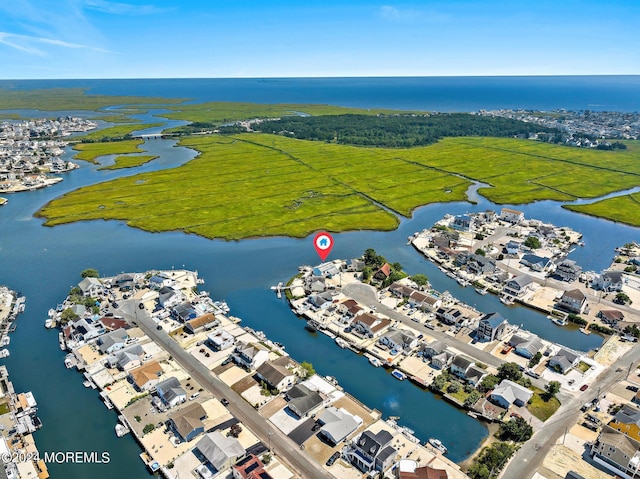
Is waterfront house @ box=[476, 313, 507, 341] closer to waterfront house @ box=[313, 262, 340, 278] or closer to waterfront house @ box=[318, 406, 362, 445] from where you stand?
waterfront house @ box=[318, 406, 362, 445]

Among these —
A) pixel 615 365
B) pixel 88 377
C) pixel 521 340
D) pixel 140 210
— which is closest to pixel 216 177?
pixel 140 210

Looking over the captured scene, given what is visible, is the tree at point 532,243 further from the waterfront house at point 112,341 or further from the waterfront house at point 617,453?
the waterfront house at point 112,341

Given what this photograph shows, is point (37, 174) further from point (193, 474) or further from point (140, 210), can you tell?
point (193, 474)

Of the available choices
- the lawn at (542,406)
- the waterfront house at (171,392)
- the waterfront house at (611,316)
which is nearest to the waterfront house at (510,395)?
the lawn at (542,406)

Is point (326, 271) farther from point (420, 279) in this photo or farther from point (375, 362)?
point (375, 362)

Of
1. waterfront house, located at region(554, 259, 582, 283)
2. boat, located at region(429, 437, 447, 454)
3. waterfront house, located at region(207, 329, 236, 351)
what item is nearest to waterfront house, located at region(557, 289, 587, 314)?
waterfront house, located at region(554, 259, 582, 283)
